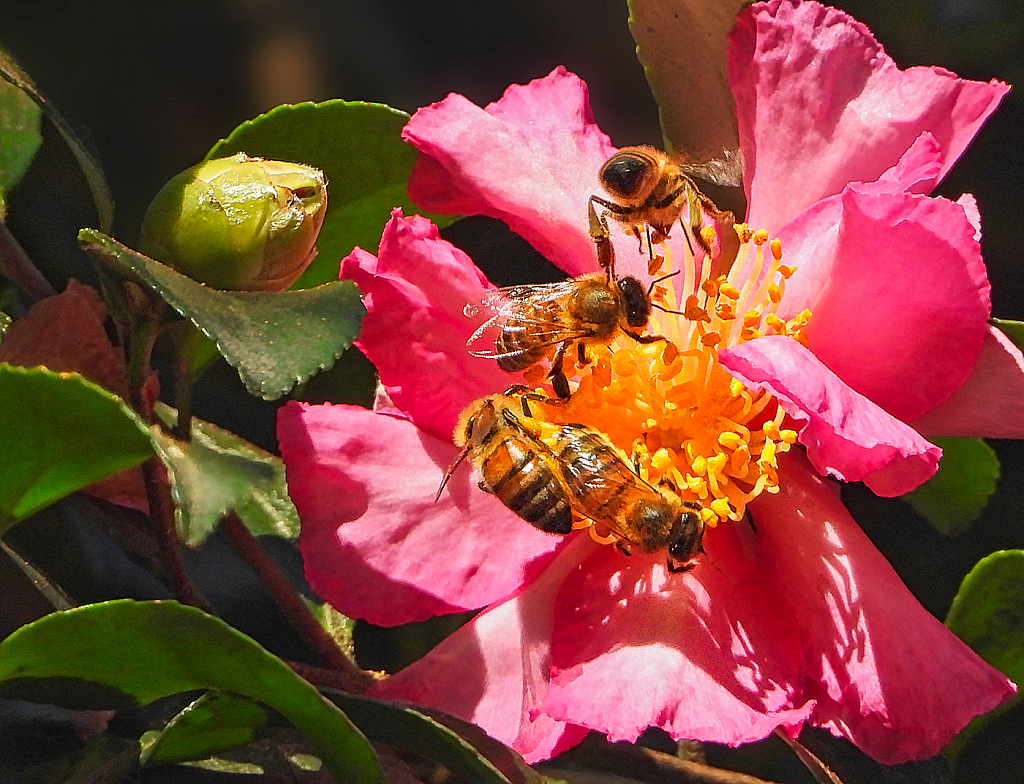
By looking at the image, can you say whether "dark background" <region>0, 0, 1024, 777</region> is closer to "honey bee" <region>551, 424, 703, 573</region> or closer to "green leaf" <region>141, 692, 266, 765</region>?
"green leaf" <region>141, 692, 266, 765</region>

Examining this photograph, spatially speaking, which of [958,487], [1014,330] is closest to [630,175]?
[1014,330]

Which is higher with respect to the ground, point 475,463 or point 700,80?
point 700,80

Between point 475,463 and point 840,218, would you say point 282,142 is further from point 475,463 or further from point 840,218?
point 840,218

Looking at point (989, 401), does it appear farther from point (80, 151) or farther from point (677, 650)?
point (80, 151)

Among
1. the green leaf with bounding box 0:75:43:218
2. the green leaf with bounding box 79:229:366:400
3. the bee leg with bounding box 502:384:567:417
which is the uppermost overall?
the green leaf with bounding box 0:75:43:218

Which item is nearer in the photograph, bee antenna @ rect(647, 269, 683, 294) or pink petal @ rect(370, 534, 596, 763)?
pink petal @ rect(370, 534, 596, 763)

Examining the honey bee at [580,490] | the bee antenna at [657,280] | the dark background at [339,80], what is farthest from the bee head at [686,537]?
the dark background at [339,80]

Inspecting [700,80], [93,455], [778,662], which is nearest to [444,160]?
[700,80]

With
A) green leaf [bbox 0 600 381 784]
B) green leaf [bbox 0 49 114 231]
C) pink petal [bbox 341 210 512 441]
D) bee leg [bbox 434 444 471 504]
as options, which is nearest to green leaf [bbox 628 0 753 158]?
pink petal [bbox 341 210 512 441]

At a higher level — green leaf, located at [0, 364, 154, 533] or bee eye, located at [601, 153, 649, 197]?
bee eye, located at [601, 153, 649, 197]
